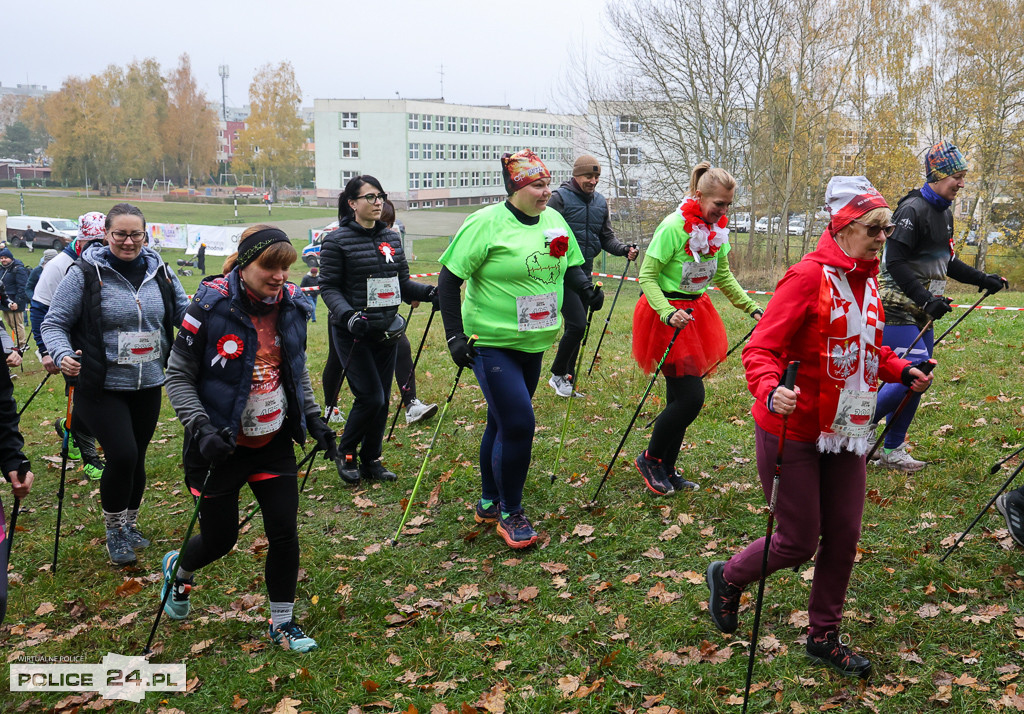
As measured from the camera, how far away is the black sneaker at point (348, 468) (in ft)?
22.0

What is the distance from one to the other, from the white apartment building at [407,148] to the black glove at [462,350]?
67.2 m

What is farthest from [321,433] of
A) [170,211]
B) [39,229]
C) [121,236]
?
[170,211]

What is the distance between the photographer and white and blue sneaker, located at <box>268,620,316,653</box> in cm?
428

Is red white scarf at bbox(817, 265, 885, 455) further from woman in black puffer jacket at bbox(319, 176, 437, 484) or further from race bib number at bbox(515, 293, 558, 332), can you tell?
woman in black puffer jacket at bbox(319, 176, 437, 484)

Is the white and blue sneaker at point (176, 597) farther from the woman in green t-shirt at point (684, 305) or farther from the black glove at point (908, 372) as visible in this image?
the black glove at point (908, 372)

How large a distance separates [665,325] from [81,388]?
3928 mm

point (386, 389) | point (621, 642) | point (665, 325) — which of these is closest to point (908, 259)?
point (665, 325)

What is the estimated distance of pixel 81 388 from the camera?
5.12 meters

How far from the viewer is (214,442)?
12.1 ft

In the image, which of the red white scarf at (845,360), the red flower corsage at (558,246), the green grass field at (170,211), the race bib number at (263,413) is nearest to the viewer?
the red white scarf at (845,360)

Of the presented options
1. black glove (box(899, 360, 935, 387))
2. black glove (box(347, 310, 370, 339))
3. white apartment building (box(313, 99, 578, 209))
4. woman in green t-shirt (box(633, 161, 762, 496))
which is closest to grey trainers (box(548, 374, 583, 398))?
woman in green t-shirt (box(633, 161, 762, 496))

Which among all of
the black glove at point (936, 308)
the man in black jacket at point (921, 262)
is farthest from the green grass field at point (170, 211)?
the black glove at point (936, 308)

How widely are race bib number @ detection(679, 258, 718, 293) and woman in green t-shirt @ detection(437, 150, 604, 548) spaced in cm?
95

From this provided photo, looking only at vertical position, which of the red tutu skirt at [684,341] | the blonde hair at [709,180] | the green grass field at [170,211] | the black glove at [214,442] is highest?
the green grass field at [170,211]
